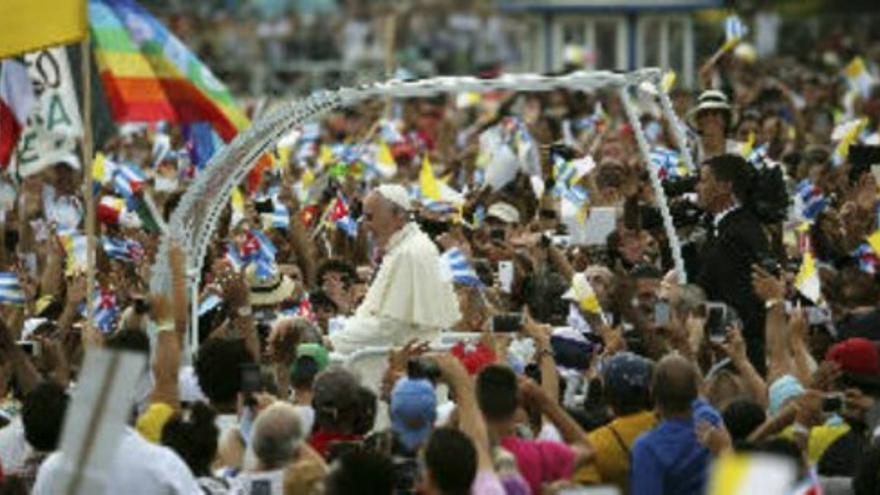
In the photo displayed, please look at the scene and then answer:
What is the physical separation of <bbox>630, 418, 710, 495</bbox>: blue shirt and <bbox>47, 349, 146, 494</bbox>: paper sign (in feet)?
8.99

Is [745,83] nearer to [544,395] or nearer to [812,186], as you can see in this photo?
[812,186]

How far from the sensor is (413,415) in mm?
13344

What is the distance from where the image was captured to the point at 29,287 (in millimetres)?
18922

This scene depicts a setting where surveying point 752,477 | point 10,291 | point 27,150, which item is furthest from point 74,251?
point 752,477

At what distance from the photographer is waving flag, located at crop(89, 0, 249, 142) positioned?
25.9 metres

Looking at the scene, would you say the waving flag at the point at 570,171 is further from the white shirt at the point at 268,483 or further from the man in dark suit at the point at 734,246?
the white shirt at the point at 268,483

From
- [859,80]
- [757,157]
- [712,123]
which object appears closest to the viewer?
[757,157]

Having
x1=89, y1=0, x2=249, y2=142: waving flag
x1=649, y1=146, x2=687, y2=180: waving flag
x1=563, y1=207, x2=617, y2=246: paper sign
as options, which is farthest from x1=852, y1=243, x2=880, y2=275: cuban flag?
x1=89, y1=0, x2=249, y2=142: waving flag

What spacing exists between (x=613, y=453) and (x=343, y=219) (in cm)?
A: 713

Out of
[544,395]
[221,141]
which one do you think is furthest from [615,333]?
[221,141]

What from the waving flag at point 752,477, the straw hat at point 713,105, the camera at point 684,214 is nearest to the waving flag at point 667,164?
the straw hat at point 713,105

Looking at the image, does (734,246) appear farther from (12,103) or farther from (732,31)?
(732,31)

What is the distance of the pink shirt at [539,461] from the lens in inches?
514

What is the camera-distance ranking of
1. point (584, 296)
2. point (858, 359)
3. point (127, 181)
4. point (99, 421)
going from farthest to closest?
point (127, 181) < point (584, 296) < point (858, 359) < point (99, 421)
